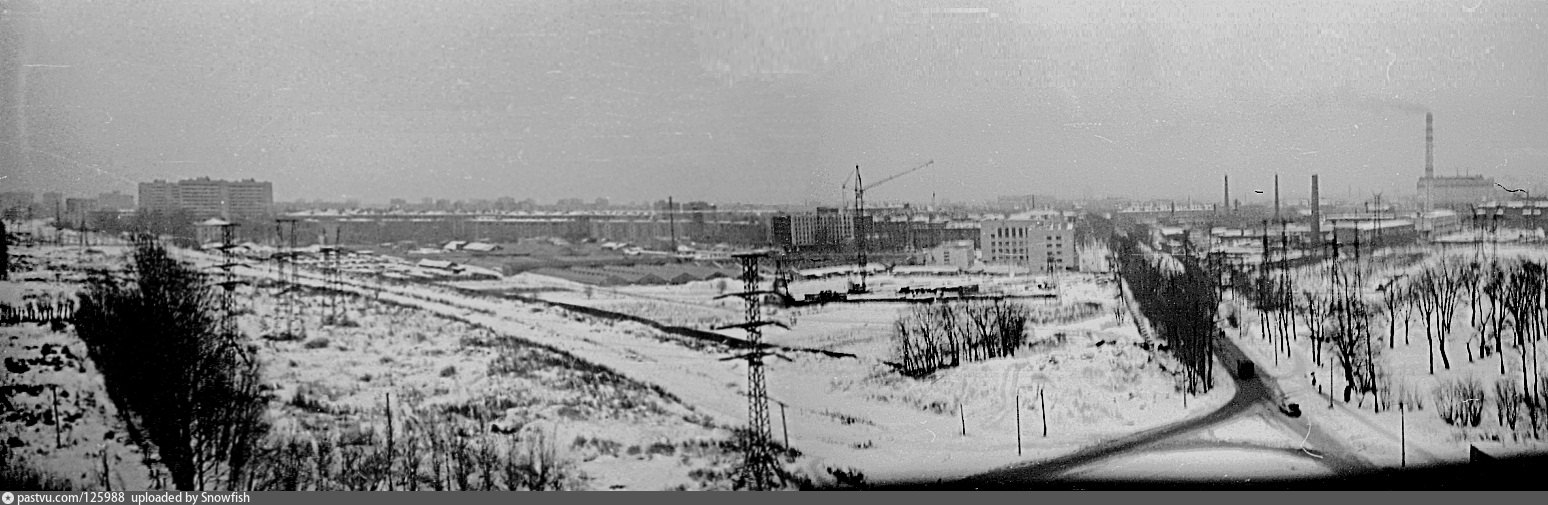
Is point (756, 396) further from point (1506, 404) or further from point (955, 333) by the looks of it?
point (1506, 404)

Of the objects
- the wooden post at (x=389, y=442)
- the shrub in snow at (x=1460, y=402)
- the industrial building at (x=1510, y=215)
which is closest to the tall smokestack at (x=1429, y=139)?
the industrial building at (x=1510, y=215)

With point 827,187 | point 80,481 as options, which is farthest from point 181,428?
point 827,187

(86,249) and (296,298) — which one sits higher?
(86,249)

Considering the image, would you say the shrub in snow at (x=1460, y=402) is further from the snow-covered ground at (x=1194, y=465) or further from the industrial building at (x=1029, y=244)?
the industrial building at (x=1029, y=244)

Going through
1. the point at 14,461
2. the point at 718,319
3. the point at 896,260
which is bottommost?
the point at 14,461

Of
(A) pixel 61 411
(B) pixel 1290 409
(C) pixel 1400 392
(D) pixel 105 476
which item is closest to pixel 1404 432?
(C) pixel 1400 392

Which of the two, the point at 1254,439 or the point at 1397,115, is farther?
the point at 1397,115

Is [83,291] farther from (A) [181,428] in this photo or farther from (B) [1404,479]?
(B) [1404,479]
